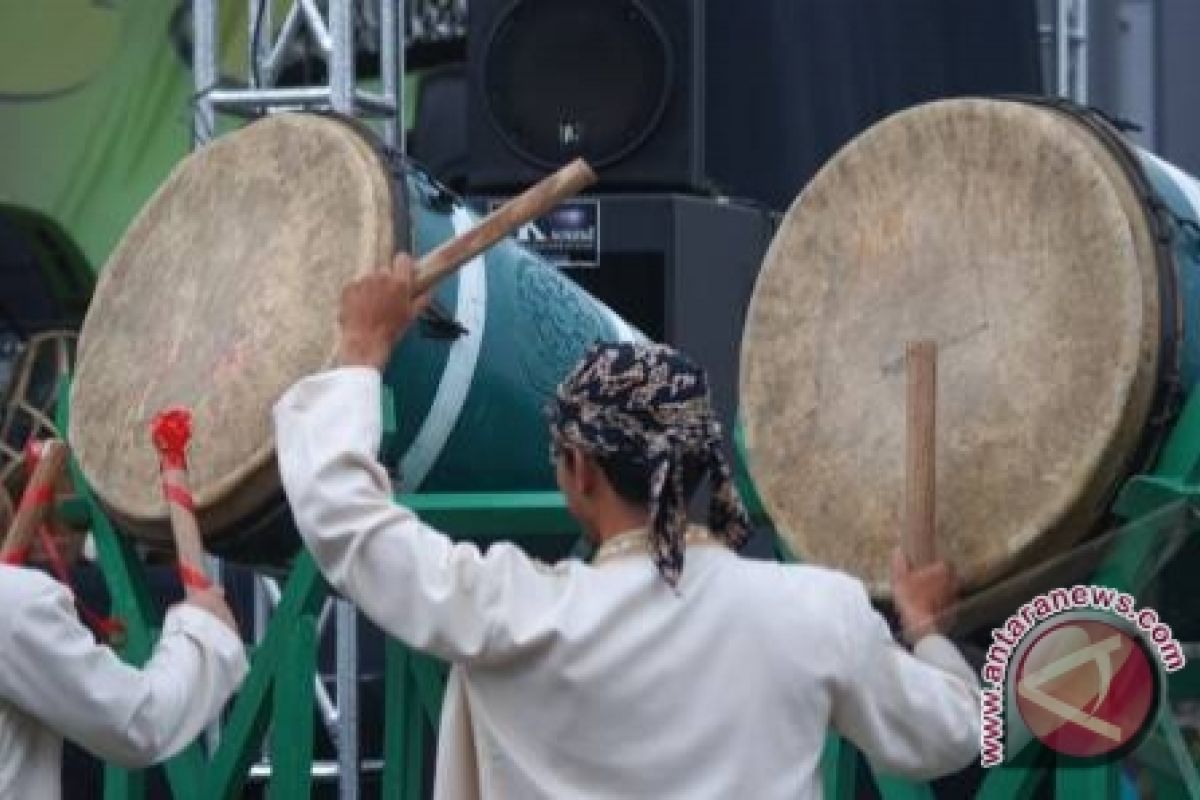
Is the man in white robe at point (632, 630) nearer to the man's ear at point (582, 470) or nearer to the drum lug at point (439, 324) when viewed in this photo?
the man's ear at point (582, 470)

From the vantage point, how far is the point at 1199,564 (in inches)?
120

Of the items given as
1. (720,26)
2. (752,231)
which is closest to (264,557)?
(752,231)

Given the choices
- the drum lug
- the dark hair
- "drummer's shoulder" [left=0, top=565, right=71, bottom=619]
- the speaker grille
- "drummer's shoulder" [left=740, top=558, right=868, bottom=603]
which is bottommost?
"drummer's shoulder" [left=0, top=565, right=71, bottom=619]

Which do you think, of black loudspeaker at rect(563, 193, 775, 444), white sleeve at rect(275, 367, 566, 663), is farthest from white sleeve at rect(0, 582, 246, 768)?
black loudspeaker at rect(563, 193, 775, 444)

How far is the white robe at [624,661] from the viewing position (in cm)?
227

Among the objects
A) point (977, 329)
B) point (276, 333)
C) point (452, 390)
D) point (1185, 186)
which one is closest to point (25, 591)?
point (276, 333)

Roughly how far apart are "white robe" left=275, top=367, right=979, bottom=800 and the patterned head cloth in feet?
0.15

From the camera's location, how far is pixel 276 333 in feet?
11.1

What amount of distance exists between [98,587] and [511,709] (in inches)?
111

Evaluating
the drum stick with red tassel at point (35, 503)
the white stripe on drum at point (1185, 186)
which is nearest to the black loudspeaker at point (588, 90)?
the white stripe on drum at point (1185, 186)

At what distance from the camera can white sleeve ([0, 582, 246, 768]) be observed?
2.76m

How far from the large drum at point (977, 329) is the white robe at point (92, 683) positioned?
779mm

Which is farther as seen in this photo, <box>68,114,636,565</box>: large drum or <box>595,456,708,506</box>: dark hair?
<box>68,114,636,565</box>: large drum

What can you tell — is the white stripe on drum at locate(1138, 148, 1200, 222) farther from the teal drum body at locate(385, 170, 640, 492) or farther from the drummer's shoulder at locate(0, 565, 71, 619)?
the drummer's shoulder at locate(0, 565, 71, 619)
